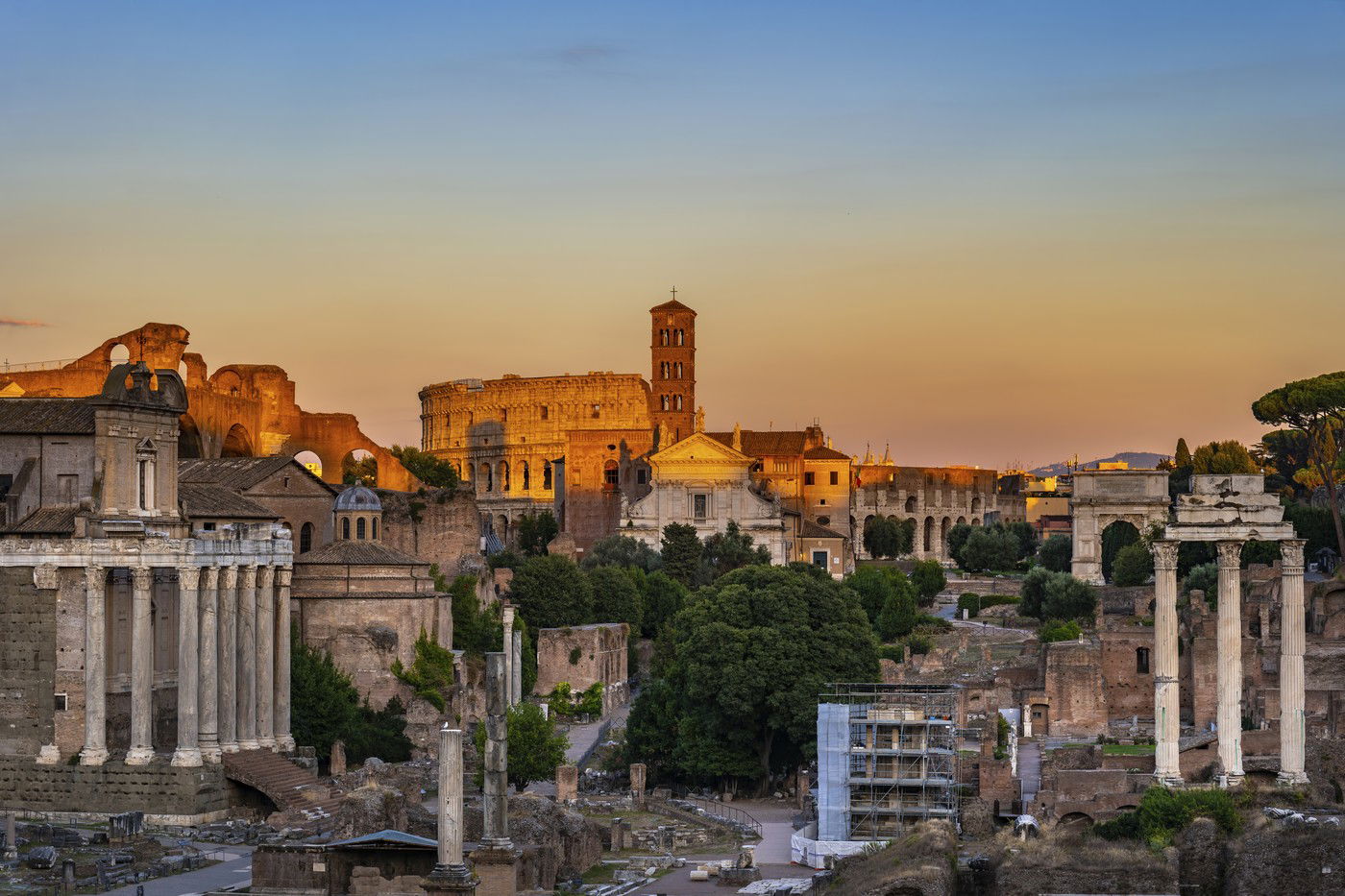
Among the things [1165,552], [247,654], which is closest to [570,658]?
[247,654]

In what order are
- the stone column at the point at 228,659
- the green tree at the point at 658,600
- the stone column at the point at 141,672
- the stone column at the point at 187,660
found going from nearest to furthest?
1. the stone column at the point at 141,672
2. the stone column at the point at 187,660
3. the stone column at the point at 228,659
4. the green tree at the point at 658,600

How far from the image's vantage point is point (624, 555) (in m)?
96.9

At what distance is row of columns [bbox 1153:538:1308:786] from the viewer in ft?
138

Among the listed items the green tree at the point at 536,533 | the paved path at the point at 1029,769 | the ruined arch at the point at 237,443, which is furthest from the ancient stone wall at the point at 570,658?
the green tree at the point at 536,533

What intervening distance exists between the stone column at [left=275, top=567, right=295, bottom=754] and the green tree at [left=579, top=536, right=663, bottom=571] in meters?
41.0

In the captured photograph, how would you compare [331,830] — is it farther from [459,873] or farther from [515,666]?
[515,666]

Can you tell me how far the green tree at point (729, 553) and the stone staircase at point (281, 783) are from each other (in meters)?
43.6

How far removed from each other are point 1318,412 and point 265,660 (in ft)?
145

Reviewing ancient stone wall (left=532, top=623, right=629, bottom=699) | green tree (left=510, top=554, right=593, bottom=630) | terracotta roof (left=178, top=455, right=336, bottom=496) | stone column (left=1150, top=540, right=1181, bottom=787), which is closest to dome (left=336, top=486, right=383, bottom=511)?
terracotta roof (left=178, top=455, right=336, bottom=496)

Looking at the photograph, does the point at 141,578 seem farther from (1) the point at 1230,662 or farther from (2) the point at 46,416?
(1) the point at 1230,662

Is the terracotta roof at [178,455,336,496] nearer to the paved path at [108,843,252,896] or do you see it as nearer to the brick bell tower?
the paved path at [108,843,252,896]

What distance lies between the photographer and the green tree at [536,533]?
348 feet

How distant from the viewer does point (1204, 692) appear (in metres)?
59.8

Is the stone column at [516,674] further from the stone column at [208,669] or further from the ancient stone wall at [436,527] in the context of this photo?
the stone column at [208,669]
